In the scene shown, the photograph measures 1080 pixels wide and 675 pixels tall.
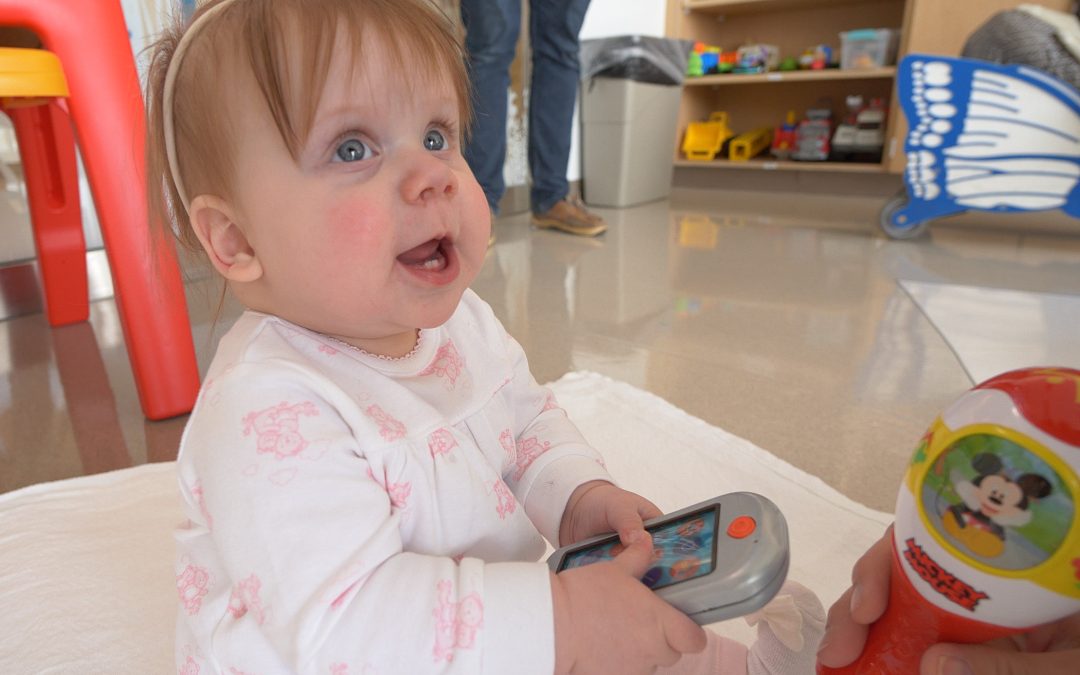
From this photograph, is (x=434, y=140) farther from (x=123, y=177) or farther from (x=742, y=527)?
(x=123, y=177)

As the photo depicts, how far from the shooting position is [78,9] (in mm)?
718

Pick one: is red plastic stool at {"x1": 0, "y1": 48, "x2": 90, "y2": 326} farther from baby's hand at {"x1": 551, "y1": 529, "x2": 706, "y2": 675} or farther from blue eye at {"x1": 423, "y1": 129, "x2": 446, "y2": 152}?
baby's hand at {"x1": 551, "y1": 529, "x2": 706, "y2": 675}

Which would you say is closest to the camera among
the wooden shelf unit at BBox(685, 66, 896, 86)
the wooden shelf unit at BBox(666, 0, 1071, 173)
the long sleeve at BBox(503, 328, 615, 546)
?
the long sleeve at BBox(503, 328, 615, 546)

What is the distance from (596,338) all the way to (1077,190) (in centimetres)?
117

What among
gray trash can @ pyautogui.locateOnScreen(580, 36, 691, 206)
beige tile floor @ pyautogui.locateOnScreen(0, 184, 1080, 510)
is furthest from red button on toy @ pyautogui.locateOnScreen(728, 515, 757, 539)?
gray trash can @ pyautogui.locateOnScreen(580, 36, 691, 206)

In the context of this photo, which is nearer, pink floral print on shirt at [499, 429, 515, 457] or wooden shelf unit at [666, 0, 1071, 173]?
pink floral print on shirt at [499, 429, 515, 457]

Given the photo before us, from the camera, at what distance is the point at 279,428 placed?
0.33 meters

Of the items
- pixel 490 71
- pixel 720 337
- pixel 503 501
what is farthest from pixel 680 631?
pixel 490 71

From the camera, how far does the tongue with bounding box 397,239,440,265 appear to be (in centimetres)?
38

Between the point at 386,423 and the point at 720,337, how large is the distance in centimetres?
83

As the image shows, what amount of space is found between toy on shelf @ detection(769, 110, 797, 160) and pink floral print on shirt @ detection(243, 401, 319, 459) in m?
2.61

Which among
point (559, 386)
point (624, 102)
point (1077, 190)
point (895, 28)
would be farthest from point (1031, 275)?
point (895, 28)

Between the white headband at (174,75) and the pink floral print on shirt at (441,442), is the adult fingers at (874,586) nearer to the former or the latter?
Result: the pink floral print on shirt at (441,442)

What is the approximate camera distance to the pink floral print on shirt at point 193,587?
37cm
